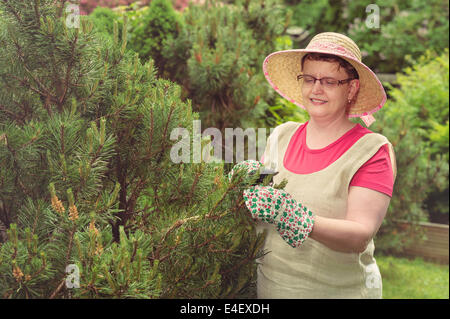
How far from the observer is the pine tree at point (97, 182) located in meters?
1.39

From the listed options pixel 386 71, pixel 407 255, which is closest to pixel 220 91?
pixel 407 255

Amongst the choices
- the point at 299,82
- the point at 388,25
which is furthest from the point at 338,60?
the point at 388,25

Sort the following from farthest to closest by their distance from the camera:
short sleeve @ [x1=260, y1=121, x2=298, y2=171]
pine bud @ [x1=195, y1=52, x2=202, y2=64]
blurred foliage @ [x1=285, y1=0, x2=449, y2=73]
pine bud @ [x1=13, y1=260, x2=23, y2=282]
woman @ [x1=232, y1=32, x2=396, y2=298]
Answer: blurred foliage @ [x1=285, y1=0, x2=449, y2=73], pine bud @ [x1=195, y1=52, x2=202, y2=64], short sleeve @ [x1=260, y1=121, x2=298, y2=171], woman @ [x1=232, y1=32, x2=396, y2=298], pine bud @ [x1=13, y1=260, x2=23, y2=282]

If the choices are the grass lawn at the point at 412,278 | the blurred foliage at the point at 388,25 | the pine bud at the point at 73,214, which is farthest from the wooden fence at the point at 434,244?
the pine bud at the point at 73,214

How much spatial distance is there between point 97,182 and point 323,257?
1012 millimetres

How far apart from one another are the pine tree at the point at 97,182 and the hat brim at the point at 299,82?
77cm

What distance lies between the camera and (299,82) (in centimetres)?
251

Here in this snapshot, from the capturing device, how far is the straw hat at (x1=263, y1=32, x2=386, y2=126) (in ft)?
6.87

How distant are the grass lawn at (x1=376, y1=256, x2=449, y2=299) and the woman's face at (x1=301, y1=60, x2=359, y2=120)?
478 centimetres

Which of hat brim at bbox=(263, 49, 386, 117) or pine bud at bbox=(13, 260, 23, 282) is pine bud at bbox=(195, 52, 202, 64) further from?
pine bud at bbox=(13, 260, 23, 282)

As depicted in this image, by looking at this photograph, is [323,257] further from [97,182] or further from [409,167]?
[409,167]

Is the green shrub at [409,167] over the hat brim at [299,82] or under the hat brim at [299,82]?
under

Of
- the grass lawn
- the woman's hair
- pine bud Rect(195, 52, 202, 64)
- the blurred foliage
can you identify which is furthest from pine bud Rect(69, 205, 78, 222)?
the blurred foliage

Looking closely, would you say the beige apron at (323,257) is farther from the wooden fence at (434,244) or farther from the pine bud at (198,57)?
the wooden fence at (434,244)
